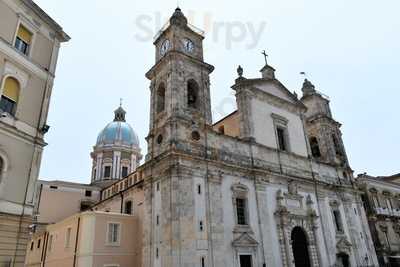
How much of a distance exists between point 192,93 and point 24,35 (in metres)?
11.2

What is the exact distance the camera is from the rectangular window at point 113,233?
1956 centimetres

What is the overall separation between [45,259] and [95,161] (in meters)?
21.6

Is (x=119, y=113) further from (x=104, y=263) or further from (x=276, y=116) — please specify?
(x=104, y=263)

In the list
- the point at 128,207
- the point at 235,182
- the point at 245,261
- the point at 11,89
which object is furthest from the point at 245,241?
the point at 11,89

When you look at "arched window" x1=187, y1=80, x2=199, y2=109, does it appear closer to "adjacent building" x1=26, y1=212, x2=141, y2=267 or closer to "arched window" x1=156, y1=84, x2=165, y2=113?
"arched window" x1=156, y1=84, x2=165, y2=113

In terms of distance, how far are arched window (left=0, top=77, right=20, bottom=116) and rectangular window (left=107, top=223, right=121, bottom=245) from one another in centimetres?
985

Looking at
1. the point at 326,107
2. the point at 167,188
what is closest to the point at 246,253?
the point at 167,188

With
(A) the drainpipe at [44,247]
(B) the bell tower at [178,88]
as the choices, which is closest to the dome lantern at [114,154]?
(A) the drainpipe at [44,247]

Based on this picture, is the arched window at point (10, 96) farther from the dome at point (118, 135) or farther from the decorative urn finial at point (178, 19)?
the dome at point (118, 135)

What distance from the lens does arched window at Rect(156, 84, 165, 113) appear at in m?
22.3

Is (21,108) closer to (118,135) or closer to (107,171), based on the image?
(107,171)

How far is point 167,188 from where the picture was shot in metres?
17.9

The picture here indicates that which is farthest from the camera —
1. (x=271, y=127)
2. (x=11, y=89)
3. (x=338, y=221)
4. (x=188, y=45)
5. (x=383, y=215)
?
(x=383, y=215)

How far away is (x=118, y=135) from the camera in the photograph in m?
44.9
